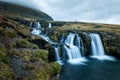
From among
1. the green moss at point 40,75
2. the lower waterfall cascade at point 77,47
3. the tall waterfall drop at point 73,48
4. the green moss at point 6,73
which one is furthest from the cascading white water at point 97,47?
the green moss at point 6,73

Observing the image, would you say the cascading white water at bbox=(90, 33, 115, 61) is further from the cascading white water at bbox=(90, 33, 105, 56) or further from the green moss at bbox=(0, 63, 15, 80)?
the green moss at bbox=(0, 63, 15, 80)

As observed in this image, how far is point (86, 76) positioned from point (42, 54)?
9.60 m

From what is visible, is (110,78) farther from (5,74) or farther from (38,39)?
(5,74)

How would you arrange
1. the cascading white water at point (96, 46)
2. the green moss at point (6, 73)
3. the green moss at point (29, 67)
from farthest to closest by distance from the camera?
the cascading white water at point (96, 46), the green moss at point (29, 67), the green moss at point (6, 73)

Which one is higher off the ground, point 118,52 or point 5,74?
point 5,74

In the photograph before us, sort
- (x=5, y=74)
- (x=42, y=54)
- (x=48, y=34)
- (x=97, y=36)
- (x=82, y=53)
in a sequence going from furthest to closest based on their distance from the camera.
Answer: (x=97, y=36)
(x=48, y=34)
(x=82, y=53)
(x=42, y=54)
(x=5, y=74)

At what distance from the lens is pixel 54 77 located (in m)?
16.1

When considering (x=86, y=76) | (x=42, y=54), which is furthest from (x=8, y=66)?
(x=86, y=76)

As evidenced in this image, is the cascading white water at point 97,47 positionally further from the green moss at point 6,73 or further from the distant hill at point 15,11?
the distant hill at point 15,11

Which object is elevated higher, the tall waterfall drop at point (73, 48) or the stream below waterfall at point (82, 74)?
the tall waterfall drop at point (73, 48)

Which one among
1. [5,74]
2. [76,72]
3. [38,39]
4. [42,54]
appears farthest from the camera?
[38,39]

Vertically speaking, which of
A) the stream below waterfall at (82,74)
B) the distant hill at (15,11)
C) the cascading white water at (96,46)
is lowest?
the stream below waterfall at (82,74)

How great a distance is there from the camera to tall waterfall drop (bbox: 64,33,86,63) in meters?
37.1

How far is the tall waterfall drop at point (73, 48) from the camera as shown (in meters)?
37.1
